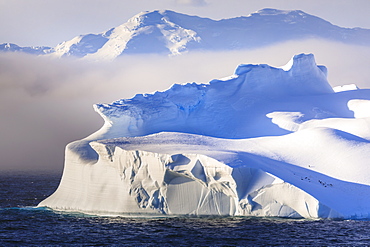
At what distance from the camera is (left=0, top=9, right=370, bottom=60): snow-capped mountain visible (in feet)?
267

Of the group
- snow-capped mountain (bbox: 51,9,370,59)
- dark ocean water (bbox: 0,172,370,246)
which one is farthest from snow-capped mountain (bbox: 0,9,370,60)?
dark ocean water (bbox: 0,172,370,246)

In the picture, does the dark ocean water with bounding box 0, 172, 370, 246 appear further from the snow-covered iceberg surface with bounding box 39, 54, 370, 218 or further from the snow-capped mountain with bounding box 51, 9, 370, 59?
the snow-capped mountain with bounding box 51, 9, 370, 59

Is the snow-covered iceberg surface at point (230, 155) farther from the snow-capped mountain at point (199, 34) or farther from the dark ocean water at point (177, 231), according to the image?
the snow-capped mountain at point (199, 34)

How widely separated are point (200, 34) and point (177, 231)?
56920 millimetres

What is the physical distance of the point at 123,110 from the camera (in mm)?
42219

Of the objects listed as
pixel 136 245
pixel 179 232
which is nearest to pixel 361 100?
pixel 179 232

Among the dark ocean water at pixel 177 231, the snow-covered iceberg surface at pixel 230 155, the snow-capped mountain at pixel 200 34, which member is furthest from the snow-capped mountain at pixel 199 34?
the dark ocean water at pixel 177 231

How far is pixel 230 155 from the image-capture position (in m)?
34.1

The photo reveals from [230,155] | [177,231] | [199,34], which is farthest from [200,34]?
[177,231]

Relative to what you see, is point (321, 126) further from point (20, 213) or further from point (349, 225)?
point (20, 213)

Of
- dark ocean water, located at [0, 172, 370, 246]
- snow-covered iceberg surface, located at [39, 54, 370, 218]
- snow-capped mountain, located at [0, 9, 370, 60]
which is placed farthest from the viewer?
snow-capped mountain, located at [0, 9, 370, 60]

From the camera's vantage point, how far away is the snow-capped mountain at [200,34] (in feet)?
267

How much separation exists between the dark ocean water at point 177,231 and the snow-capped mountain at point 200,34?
49043 mm

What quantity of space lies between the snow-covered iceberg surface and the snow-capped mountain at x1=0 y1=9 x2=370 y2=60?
3403cm
